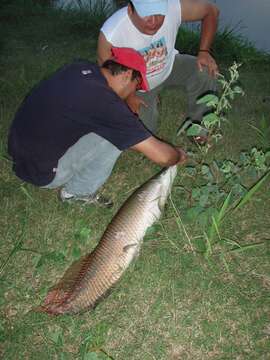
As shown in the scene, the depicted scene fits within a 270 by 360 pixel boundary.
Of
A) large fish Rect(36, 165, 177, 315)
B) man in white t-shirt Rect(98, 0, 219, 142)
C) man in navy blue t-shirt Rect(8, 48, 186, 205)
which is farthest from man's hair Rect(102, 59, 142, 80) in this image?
large fish Rect(36, 165, 177, 315)

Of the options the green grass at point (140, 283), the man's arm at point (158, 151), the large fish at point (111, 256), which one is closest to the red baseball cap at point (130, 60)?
the man's arm at point (158, 151)

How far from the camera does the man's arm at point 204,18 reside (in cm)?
353

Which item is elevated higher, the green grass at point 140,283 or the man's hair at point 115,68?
the man's hair at point 115,68

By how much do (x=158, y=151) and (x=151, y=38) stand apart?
1167mm

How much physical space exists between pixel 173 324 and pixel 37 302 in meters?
0.85

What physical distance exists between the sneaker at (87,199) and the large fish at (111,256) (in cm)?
44

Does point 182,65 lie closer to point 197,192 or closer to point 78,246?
point 197,192

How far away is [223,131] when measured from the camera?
13.4ft

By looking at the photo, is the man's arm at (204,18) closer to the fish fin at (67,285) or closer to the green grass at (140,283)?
the green grass at (140,283)

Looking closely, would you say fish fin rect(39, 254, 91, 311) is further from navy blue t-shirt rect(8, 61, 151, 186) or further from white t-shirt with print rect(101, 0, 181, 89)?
white t-shirt with print rect(101, 0, 181, 89)

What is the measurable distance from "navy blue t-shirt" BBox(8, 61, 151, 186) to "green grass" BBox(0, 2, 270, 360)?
575 millimetres

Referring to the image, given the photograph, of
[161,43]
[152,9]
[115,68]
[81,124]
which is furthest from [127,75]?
[161,43]

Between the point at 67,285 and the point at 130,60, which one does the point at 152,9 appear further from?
the point at 67,285

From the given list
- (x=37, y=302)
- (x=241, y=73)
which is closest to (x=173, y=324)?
(x=37, y=302)
